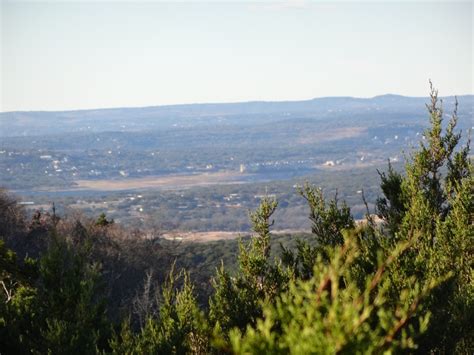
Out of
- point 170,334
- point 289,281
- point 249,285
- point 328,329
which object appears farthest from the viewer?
point 249,285

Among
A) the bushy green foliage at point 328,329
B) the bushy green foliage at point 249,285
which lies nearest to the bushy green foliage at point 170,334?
the bushy green foliage at point 249,285

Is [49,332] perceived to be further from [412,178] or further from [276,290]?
[412,178]

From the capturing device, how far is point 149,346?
13.9m

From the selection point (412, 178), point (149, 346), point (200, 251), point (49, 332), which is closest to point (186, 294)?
point (149, 346)

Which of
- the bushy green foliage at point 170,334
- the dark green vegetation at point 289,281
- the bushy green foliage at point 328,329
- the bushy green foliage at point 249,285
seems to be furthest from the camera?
the bushy green foliage at point 249,285

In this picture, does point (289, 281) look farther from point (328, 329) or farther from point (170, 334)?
point (170, 334)

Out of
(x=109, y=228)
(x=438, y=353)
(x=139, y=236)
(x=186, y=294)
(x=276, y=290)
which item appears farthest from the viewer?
(x=139, y=236)

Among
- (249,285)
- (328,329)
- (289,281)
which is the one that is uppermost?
(328,329)

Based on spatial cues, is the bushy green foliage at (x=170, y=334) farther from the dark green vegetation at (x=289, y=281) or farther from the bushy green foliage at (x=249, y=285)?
the bushy green foliage at (x=249, y=285)

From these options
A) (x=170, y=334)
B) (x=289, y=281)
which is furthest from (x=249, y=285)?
(x=289, y=281)

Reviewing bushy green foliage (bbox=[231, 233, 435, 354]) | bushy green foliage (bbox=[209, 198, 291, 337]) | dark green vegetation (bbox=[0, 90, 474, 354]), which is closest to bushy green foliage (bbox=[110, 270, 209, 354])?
dark green vegetation (bbox=[0, 90, 474, 354])

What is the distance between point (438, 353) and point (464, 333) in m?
0.64

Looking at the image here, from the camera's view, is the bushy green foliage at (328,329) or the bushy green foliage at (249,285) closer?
the bushy green foliage at (328,329)

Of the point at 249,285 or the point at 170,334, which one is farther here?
the point at 249,285
